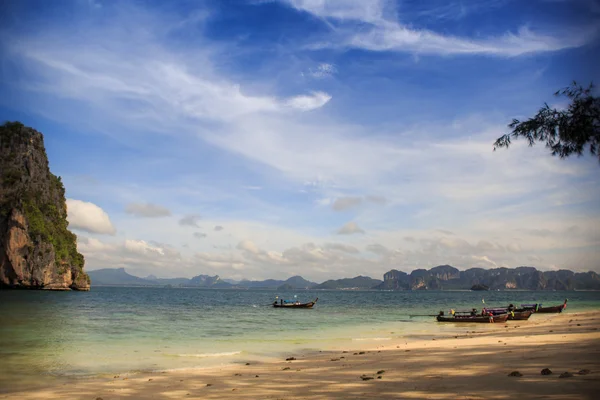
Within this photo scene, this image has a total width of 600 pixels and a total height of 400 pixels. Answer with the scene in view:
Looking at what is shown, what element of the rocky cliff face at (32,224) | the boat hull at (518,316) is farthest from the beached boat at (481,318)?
the rocky cliff face at (32,224)

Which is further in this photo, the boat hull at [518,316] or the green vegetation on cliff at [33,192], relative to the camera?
the green vegetation on cliff at [33,192]

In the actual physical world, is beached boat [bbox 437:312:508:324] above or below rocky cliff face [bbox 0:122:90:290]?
below

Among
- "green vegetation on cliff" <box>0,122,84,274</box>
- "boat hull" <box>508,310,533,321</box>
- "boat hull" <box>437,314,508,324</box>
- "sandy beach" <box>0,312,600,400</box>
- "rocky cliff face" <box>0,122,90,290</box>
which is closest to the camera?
"sandy beach" <box>0,312,600,400</box>

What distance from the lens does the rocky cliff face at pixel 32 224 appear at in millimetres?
119275

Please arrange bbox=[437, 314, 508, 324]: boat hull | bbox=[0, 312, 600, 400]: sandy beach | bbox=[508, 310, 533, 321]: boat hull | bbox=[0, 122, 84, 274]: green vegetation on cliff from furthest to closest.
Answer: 1. bbox=[0, 122, 84, 274]: green vegetation on cliff
2. bbox=[508, 310, 533, 321]: boat hull
3. bbox=[437, 314, 508, 324]: boat hull
4. bbox=[0, 312, 600, 400]: sandy beach

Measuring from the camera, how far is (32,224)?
127m

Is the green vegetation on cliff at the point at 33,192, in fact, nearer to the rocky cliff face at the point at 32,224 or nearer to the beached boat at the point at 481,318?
the rocky cliff face at the point at 32,224

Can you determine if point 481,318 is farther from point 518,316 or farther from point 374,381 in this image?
point 374,381

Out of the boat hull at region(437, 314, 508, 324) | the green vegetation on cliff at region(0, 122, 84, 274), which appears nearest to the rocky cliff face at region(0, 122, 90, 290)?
the green vegetation on cliff at region(0, 122, 84, 274)

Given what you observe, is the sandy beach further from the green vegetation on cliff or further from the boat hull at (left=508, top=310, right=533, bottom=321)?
the green vegetation on cliff

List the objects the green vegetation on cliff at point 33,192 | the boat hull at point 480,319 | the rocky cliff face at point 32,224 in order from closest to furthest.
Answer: the boat hull at point 480,319 < the rocky cliff face at point 32,224 < the green vegetation on cliff at point 33,192

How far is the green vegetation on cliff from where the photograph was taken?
12575 centimetres

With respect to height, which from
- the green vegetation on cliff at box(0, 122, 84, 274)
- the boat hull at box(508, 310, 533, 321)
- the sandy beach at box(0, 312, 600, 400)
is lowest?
the boat hull at box(508, 310, 533, 321)

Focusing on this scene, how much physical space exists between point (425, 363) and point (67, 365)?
620 inches
